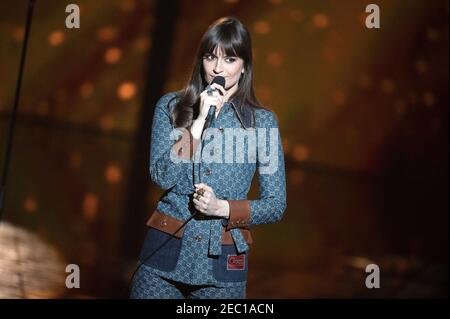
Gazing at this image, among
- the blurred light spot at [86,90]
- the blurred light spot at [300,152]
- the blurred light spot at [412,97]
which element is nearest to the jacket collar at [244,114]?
the blurred light spot at [412,97]

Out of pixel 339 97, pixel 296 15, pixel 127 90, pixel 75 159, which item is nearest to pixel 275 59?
pixel 296 15

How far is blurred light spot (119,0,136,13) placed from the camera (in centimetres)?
584

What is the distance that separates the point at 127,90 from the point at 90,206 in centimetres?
169

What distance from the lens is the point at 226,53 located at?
4.71 feet

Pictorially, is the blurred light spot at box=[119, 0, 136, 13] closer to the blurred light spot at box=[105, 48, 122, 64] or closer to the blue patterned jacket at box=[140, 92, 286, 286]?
the blurred light spot at box=[105, 48, 122, 64]

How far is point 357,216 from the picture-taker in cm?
488

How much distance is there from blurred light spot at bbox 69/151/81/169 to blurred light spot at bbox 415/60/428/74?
102 inches

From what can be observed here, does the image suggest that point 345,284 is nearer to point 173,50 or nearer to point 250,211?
point 250,211

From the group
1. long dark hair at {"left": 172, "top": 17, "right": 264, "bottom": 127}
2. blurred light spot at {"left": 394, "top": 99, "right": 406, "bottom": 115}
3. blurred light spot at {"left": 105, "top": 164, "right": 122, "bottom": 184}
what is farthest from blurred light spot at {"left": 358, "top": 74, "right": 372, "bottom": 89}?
long dark hair at {"left": 172, "top": 17, "right": 264, "bottom": 127}

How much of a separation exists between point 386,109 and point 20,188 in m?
2.86

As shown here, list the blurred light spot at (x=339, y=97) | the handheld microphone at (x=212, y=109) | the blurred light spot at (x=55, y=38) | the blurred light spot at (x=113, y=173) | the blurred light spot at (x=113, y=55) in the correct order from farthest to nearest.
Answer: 1. the blurred light spot at (x=55, y=38)
2. the blurred light spot at (x=339, y=97)
3. the blurred light spot at (x=113, y=55)
4. the blurred light spot at (x=113, y=173)
5. the handheld microphone at (x=212, y=109)

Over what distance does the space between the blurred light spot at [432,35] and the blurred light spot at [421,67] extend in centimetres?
18

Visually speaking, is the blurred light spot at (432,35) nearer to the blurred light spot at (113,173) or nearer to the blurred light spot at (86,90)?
the blurred light spot at (113,173)

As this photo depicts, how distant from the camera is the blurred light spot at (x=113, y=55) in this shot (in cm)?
581
